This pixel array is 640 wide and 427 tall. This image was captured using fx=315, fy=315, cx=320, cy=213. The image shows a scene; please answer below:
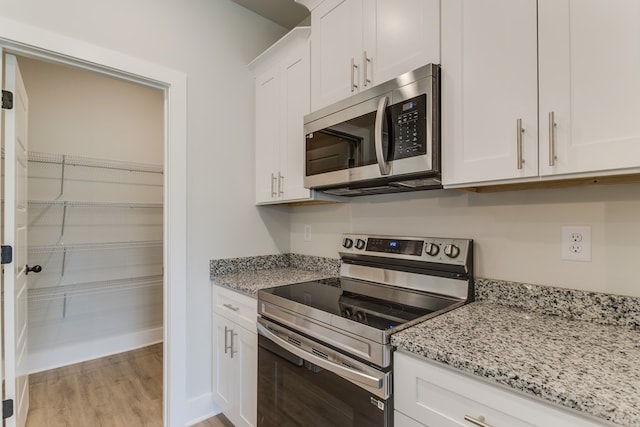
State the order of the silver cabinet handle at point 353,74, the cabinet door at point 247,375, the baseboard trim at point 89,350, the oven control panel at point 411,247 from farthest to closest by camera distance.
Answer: the baseboard trim at point 89,350 → the cabinet door at point 247,375 → the silver cabinet handle at point 353,74 → the oven control panel at point 411,247

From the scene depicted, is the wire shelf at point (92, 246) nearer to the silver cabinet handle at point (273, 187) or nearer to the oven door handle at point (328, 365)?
the silver cabinet handle at point (273, 187)

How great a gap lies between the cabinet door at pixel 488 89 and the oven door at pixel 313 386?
78 cm

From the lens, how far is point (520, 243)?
4.16 feet

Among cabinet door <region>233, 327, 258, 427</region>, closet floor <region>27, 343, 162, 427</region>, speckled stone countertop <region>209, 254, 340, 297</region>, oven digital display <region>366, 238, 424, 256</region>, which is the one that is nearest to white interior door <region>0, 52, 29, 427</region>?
closet floor <region>27, 343, 162, 427</region>

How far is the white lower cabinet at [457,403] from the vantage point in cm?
71

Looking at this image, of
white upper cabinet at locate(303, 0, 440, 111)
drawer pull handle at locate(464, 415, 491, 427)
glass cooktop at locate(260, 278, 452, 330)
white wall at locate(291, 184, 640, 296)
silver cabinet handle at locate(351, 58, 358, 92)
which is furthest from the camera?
silver cabinet handle at locate(351, 58, 358, 92)

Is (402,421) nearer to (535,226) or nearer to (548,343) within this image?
(548,343)

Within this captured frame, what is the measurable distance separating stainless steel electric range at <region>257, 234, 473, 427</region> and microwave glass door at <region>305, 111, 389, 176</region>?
473 millimetres

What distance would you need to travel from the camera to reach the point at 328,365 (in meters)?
1.15

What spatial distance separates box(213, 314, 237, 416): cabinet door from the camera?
1815mm

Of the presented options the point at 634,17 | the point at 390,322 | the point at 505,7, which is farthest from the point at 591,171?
the point at 390,322

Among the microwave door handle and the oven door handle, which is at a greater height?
the microwave door handle

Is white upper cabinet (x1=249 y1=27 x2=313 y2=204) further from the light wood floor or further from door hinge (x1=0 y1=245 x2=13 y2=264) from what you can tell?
the light wood floor

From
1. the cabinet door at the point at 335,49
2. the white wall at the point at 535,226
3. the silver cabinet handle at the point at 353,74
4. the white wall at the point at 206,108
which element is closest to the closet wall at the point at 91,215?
the white wall at the point at 206,108
